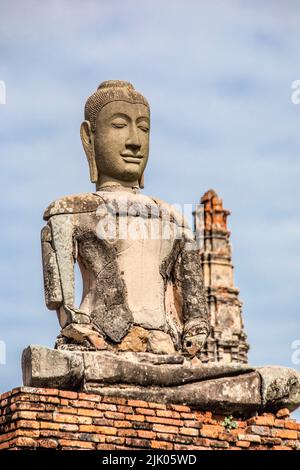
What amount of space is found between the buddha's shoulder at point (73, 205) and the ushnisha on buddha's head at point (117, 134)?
493mm

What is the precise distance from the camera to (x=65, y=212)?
20922 mm

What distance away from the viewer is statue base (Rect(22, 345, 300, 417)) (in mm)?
19453

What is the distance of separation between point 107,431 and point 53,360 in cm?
91

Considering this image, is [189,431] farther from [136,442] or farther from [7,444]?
[7,444]

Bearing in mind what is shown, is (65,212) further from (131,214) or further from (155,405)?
(155,405)

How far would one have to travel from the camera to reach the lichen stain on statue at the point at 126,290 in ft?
65.1

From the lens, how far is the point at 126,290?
20.8 m

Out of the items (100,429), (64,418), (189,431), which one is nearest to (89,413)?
(100,429)

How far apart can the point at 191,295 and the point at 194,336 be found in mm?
525

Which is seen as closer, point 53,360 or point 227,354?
point 53,360

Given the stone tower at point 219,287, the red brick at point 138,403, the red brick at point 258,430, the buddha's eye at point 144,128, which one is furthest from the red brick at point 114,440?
the stone tower at point 219,287

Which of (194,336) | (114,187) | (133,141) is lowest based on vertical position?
(194,336)

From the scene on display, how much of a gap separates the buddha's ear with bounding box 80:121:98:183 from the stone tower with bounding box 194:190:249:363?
3606 centimetres
